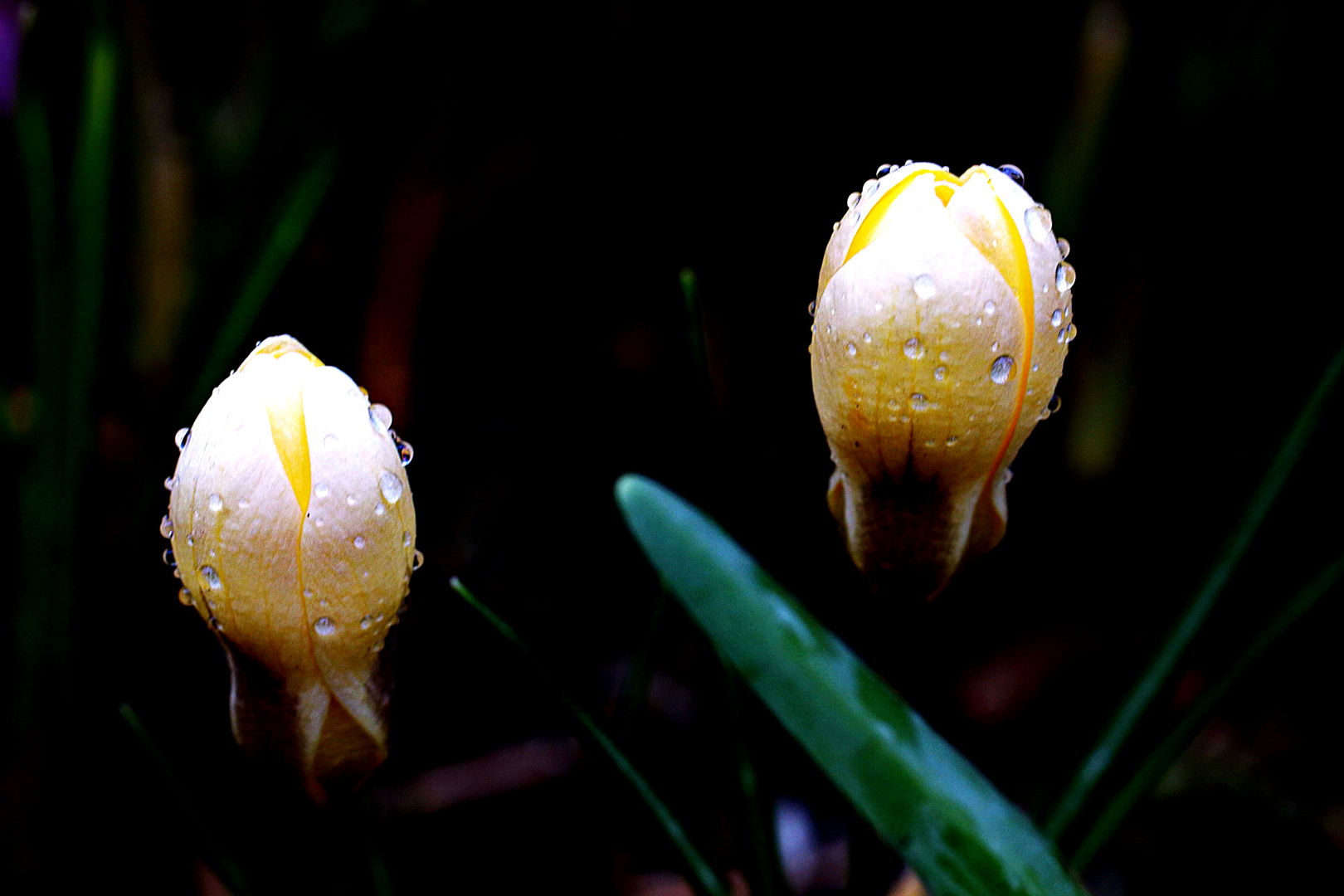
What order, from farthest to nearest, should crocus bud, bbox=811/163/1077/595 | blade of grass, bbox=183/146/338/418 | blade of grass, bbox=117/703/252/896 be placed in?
blade of grass, bbox=183/146/338/418
blade of grass, bbox=117/703/252/896
crocus bud, bbox=811/163/1077/595

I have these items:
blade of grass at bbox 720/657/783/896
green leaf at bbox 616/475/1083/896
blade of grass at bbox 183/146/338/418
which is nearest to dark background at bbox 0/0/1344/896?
blade of grass at bbox 183/146/338/418

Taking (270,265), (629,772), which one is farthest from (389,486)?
(270,265)

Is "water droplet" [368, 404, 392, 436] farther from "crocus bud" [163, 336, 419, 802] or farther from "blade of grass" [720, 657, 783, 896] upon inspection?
"blade of grass" [720, 657, 783, 896]

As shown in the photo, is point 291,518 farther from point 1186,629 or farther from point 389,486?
point 1186,629

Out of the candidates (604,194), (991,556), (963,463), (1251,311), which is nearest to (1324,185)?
(1251,311)

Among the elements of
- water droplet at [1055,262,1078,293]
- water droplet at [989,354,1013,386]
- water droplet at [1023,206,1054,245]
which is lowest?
water droplet at [989,354,1013,386]

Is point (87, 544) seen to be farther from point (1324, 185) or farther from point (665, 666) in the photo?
point (1324, 185)

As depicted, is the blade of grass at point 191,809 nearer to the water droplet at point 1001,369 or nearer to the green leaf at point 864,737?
the green leaf at point 864,737
